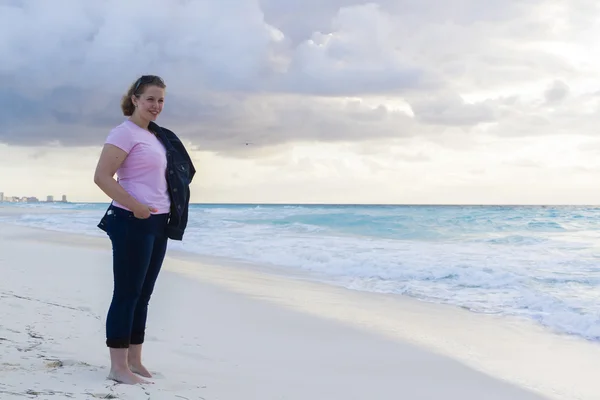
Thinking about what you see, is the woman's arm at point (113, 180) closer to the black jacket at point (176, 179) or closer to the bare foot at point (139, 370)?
the black jacket at point (176, 179)

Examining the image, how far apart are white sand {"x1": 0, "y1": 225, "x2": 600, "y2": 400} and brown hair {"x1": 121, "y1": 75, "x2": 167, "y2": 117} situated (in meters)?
1.41

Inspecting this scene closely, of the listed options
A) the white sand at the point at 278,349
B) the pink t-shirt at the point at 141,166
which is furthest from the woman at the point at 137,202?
the white sand at the point at 278,349

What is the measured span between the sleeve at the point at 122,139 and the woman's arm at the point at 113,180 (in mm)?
20

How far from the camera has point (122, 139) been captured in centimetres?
273

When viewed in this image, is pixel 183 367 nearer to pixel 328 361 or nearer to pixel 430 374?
pixel 328 361

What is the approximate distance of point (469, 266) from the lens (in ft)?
35.0

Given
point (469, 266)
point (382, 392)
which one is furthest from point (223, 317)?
point (469, 266)

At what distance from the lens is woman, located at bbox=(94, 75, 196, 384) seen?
2.72m

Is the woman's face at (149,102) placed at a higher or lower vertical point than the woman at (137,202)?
higher

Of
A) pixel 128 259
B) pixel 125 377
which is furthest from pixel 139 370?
pixel 128 259

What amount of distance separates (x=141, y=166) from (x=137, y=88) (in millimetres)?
433

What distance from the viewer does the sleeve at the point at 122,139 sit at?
8.90 ft

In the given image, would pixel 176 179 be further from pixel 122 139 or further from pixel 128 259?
pixel 128 259

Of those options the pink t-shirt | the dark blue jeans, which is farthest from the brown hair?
the dark blue jeans
